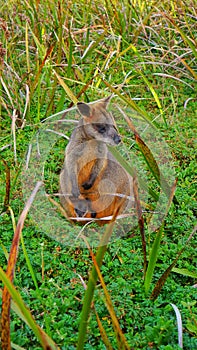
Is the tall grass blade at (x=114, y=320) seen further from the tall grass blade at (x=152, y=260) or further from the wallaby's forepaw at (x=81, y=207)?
the wallaby's forepaw at (x=81, y=207)

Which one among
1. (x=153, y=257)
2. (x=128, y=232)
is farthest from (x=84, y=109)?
(x=153, y=257)

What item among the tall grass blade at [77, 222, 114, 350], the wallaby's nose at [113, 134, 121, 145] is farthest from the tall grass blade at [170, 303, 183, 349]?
the wallaby's nose at [113, 134, 121, 145]

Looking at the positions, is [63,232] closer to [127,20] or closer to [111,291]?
[111,291]

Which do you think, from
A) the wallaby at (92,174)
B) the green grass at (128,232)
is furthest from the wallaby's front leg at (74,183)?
the green grass at (128,232)

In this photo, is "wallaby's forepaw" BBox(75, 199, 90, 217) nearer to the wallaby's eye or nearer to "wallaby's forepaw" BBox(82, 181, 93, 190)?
"wallaby's forepaw" BBox(82, 181, 93, 190)

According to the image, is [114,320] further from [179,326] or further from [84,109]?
[84,109]

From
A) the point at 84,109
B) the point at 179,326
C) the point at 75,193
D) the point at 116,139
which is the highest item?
the point at 84,109

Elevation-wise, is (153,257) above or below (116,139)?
below
